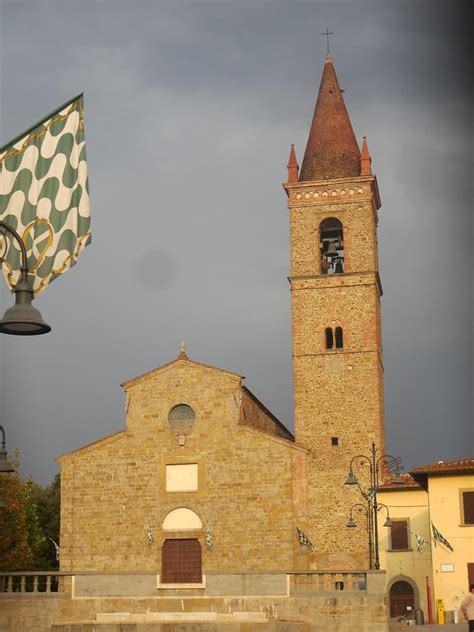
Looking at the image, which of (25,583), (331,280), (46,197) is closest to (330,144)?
(331,280)

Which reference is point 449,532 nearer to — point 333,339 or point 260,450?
point 260,450

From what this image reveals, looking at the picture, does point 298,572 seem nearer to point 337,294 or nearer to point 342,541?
point 342,541

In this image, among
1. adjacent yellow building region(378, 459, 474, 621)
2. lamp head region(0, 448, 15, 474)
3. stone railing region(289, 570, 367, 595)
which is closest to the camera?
lamp head region(0, 448, 15, 474)

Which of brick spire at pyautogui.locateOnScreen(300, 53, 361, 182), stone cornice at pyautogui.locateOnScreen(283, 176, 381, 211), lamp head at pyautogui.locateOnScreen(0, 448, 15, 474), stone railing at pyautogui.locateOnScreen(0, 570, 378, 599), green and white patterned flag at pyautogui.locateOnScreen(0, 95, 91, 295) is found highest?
brick spire at pyautogui.locateOnScreen(300, 53, 361, 182)

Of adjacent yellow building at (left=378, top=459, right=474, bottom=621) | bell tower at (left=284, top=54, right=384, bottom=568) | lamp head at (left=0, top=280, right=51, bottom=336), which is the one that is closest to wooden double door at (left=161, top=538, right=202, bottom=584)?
bell tower at (left=284, top=54, right=384, bottom=568)

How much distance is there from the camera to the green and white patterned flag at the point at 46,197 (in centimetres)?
875

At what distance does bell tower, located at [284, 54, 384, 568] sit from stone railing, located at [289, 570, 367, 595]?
503 cm

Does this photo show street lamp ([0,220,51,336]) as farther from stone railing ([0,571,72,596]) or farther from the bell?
the bell

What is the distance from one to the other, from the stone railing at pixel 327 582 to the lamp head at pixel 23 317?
20343 millimetres

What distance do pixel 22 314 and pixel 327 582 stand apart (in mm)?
23923

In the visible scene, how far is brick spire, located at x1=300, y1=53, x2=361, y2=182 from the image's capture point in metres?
40.2

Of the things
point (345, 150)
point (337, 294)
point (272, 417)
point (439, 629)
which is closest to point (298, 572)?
point (439, 629)

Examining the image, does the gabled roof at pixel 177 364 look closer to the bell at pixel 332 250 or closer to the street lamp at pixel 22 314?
the bell at pixel 332 250

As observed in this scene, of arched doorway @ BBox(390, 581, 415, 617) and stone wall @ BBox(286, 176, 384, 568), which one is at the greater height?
stone wall @ BBox(286, 176, 384, 568)
